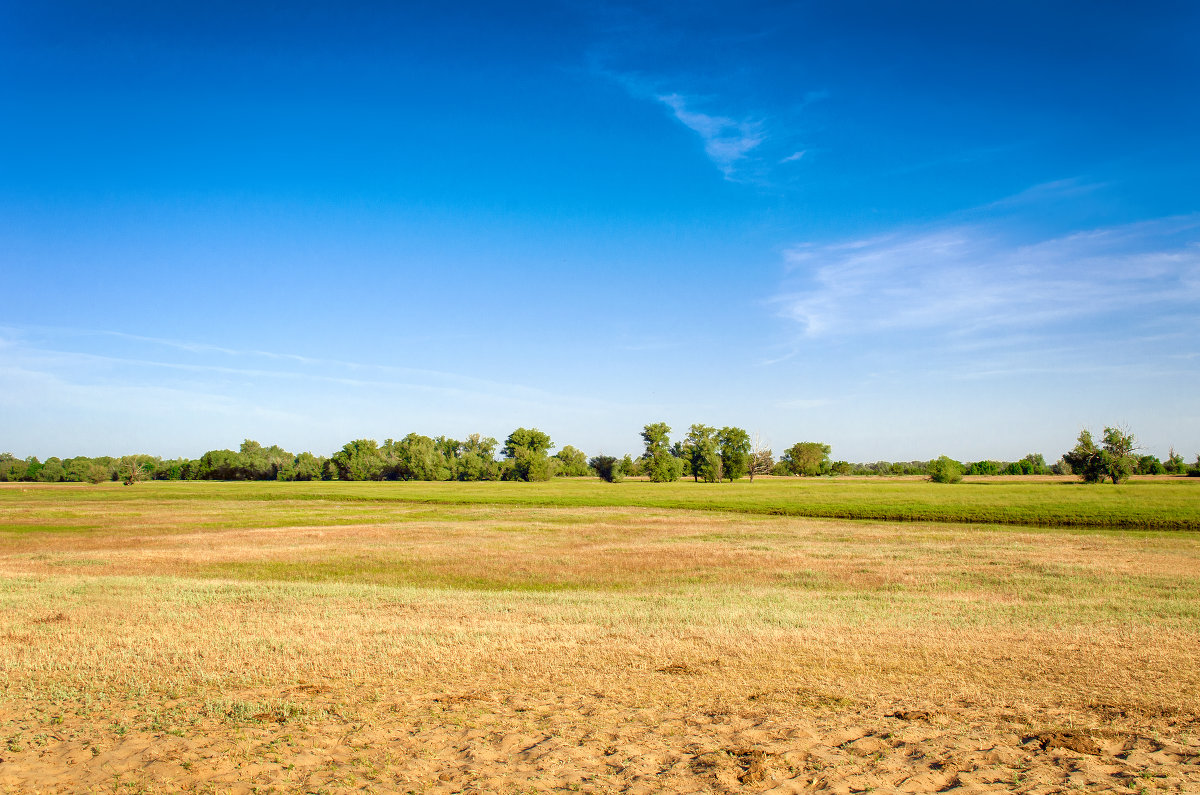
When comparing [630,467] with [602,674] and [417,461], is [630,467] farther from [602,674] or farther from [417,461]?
[602,674]

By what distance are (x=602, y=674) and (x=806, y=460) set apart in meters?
185

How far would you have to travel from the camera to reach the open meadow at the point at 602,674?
7.38m

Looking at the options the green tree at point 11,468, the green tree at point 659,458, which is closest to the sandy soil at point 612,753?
the green tree at point 659,458

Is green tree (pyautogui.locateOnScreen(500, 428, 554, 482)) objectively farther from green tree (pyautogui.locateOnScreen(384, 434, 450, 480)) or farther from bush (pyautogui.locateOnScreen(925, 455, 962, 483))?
bush (pyautogui.locateOnScreen(925, 455, 962, 483))

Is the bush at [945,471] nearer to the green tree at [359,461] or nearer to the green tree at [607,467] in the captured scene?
the green tree at [607,467]

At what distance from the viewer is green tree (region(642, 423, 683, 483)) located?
5842 inches

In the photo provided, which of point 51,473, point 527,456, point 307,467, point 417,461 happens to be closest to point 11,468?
point 51,473

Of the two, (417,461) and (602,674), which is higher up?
(417,461)

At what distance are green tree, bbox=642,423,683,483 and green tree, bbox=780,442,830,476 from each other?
3708 centimetres

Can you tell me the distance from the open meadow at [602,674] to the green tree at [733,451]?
121237mm

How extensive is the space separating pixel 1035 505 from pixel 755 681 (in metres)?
49.6

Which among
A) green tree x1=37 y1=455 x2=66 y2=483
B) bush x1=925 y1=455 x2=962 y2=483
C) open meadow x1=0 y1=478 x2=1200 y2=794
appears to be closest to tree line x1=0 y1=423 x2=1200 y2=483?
green tree x1=37 y1=455 x2=66 y2=483

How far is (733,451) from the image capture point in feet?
492

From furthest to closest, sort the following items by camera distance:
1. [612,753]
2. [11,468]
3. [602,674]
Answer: [11,468]
[602,674]
[612,753]
